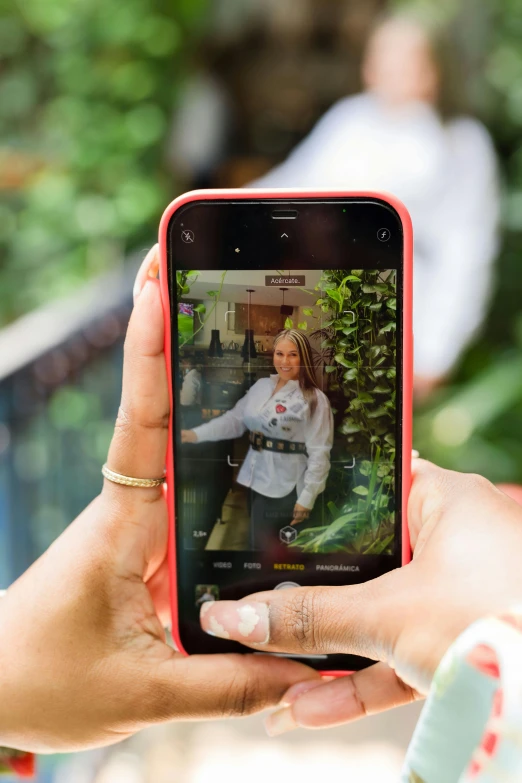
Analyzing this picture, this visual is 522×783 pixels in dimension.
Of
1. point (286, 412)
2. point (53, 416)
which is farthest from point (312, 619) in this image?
point (53, 416)

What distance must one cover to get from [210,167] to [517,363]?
50.4 inches

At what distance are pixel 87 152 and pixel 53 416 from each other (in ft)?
3.40

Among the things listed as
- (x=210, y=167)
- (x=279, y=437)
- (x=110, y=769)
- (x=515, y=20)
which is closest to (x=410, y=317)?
(x=279, y=437)

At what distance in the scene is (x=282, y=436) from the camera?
63 cm

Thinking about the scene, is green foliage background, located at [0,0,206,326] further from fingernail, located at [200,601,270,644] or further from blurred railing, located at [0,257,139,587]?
fingernail, located at [200,601,270,644]

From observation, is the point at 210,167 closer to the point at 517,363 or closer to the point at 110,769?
the point at 517,363

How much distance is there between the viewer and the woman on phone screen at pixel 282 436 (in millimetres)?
610

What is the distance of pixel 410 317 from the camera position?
1.97 ft

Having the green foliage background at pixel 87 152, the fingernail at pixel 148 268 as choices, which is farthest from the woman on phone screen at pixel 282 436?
the green foliage background at pixel 87 152

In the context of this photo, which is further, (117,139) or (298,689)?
(117,139)

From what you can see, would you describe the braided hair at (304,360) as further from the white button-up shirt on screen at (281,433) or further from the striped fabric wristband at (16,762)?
the striped fabric wristband at (16,762)

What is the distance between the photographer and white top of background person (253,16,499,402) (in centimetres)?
166

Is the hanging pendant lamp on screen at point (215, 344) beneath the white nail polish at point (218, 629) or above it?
above

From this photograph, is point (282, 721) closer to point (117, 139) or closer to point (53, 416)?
point (53, 416)
